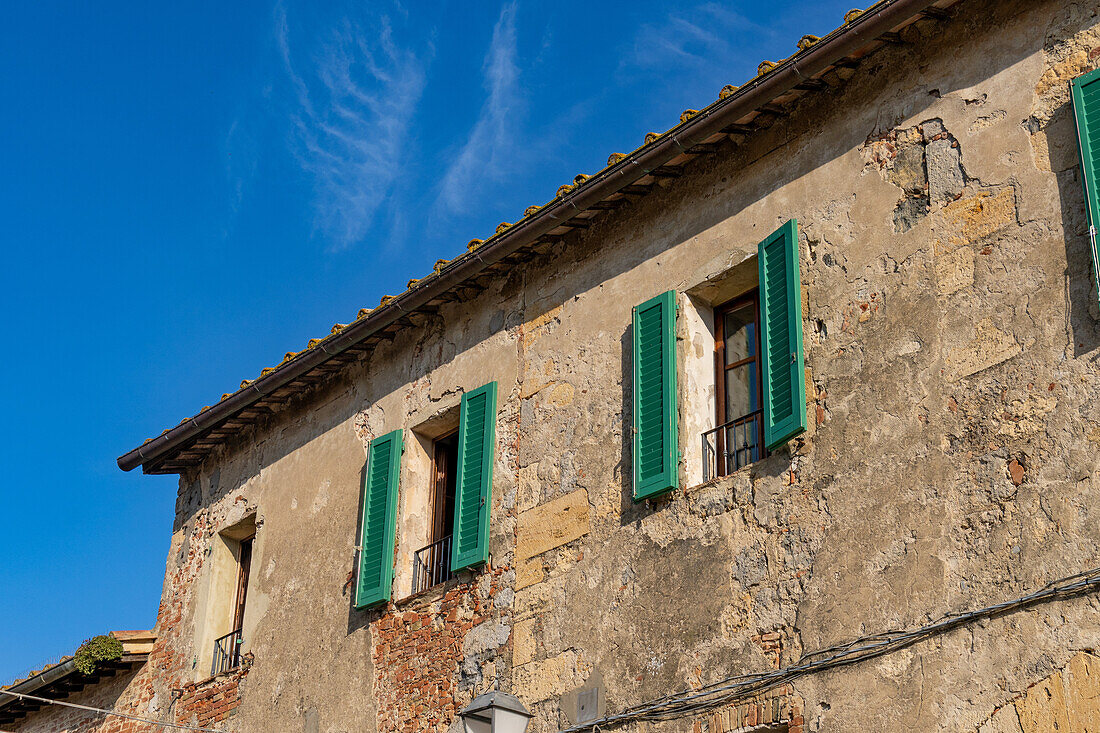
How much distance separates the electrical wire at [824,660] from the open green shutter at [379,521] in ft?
8.19

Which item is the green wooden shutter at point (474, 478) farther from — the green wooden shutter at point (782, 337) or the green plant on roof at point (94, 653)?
the green plant on roof at point (94, 653)

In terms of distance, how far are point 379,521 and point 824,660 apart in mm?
4476

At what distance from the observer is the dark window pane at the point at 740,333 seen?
9.17 metres

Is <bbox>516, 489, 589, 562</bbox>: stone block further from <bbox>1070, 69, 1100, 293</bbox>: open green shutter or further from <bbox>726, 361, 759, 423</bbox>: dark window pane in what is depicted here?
<bbox>1070, 69, 1100, 293</bbox>: open green shutter

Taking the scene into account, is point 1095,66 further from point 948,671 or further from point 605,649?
point 605,649

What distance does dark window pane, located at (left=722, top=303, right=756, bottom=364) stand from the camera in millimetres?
9172

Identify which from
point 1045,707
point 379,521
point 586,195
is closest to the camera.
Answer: point 1045,707

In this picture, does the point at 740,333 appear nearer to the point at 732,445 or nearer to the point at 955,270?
the point at 732,445

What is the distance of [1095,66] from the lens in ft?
24.7

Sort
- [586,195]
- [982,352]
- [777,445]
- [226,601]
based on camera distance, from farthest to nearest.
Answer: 1. [226,601]
2. [586,195]
3. [777,445]
4. [982,352]

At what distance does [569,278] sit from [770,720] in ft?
13.0

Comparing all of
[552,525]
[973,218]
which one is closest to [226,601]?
[552,525]

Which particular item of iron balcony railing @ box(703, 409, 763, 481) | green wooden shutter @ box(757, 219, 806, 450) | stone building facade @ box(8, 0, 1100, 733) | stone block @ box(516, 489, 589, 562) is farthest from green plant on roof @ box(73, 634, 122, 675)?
green wooden shutter @ box(757, 219, 806, 450)

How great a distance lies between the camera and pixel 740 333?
9.26 metres
